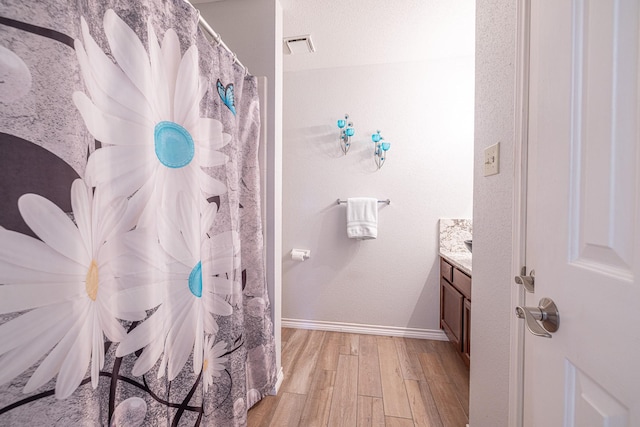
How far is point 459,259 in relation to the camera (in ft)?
5.74

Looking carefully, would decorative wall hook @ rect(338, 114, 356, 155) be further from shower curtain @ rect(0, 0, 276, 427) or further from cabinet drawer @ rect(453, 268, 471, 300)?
cabinet drawer @ rect(453, 268, 471, 300)

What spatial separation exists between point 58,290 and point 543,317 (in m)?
1.08

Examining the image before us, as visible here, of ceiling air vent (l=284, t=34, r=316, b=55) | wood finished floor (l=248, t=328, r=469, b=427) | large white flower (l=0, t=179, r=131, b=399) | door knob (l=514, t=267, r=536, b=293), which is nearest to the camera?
large white flower (l=0, t=179, r=131, b=399)

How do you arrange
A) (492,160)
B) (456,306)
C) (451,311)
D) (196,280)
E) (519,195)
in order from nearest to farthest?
(519,195), (196,280), (492,160), (456,306), (451,311)

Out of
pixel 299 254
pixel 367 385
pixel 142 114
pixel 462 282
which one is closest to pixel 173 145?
pixel 142 114

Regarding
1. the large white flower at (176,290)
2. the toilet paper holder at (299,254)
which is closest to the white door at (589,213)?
the large white flower at (176,290)

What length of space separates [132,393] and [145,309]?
24cm

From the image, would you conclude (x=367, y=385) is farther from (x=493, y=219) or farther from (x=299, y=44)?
(x=299, y=44)

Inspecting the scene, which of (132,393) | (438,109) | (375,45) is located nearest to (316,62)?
(375,45)

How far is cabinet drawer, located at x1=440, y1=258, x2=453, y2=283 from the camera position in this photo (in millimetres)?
1854

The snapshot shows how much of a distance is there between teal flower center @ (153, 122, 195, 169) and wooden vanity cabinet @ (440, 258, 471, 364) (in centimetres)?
171

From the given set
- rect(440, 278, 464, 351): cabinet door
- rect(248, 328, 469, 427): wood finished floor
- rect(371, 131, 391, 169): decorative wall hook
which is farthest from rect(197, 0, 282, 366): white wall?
rect(440, 278, 464, 351): cabinet door

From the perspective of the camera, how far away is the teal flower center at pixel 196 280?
0.85 meters

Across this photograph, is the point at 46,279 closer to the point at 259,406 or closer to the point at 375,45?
the point at 259,406
